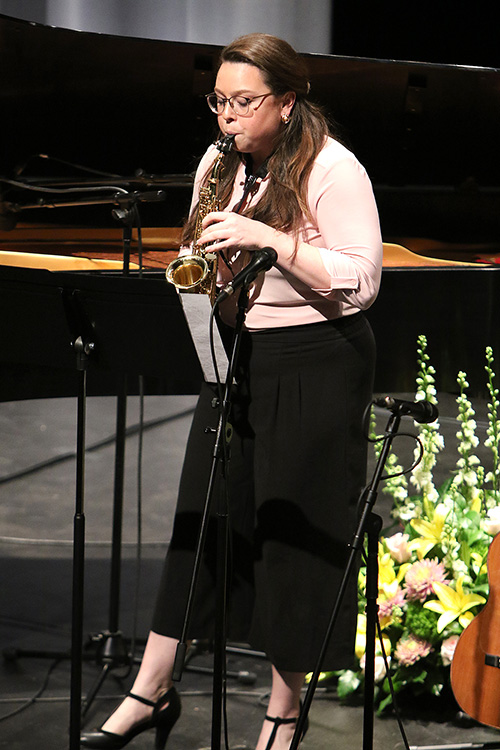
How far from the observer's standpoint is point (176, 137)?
3.94 metres

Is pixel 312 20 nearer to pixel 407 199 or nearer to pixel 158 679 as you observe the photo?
pixel 407 199

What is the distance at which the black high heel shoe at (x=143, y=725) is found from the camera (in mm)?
2146

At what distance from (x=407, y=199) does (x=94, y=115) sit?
151cm

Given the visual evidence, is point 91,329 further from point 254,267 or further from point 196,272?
point 254,267

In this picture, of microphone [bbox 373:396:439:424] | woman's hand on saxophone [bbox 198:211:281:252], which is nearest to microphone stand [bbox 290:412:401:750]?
microphone [bbox 373:396:439:424]

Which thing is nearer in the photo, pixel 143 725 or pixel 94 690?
pixel 143 725

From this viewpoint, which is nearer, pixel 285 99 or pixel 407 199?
pixel 285 99

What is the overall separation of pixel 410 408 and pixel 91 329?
71cm

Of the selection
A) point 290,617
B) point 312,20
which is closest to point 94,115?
point 312,20

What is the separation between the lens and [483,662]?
6.98ft

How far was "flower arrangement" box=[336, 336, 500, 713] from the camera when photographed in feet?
8.29

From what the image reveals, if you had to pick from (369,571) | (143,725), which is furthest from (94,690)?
(369,571)

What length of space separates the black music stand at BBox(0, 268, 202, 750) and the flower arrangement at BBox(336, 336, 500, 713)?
79cm

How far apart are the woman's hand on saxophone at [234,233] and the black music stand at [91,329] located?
0.16 meters
